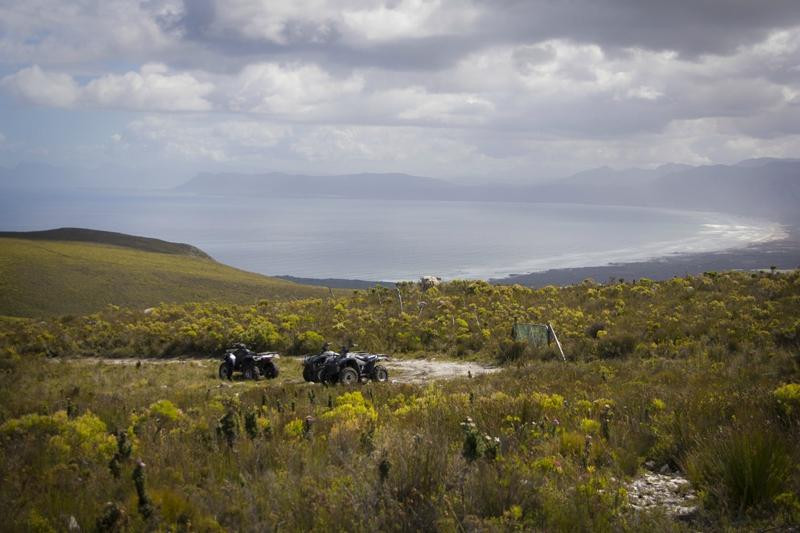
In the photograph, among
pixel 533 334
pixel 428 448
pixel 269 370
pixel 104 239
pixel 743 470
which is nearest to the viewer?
pixel 743 470

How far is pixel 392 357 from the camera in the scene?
21250 mm

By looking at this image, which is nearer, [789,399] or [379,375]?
[789,399]

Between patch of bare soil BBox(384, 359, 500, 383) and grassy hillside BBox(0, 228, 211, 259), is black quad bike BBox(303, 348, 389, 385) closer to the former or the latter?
patch of bare soil BBox(384, 359, 500, 383)

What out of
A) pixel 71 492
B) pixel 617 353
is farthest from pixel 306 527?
pixel 617 353

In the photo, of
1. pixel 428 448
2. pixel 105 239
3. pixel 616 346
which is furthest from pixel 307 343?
pixel 105 239

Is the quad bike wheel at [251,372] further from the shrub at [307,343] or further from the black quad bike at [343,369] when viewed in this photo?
the shrub at [307,343]

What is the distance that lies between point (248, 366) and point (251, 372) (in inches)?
8.3

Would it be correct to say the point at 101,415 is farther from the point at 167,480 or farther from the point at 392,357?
the point at 392,357

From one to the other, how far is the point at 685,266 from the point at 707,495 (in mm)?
139157

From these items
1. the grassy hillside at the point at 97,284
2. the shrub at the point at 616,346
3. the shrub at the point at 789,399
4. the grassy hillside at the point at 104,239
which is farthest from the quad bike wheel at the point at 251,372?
the grassy hillside at the point at 104,239

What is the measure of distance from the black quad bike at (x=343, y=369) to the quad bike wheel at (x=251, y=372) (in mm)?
2102

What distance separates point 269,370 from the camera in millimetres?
17750

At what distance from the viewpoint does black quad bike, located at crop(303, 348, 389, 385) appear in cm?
1546

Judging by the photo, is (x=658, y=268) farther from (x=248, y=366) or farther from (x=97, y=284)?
(x=248, y=366)
